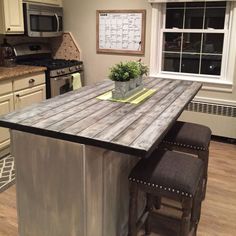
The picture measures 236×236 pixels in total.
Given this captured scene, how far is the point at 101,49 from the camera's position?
4.46m

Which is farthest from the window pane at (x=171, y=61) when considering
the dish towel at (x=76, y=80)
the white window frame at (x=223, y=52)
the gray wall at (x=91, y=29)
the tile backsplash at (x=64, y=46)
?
the tile backsplash at (x=64, y=46)

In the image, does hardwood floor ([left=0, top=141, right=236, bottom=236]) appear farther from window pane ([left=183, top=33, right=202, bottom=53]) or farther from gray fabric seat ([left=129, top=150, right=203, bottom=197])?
window pane ([left=183, top=33, right=202, bottom=53])

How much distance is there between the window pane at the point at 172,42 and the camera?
4098mm

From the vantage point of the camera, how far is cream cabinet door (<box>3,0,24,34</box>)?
3514 mm

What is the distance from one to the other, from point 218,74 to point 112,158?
2692 millimetres

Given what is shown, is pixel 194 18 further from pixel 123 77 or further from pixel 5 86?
pixel 5 86

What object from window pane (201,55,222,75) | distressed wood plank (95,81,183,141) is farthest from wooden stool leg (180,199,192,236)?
window pane (201,55,222,75)

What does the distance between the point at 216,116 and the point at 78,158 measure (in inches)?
111

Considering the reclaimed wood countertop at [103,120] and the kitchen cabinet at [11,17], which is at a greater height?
the kitchen cabinet at [11,17]

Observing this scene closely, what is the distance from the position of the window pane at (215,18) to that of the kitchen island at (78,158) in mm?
2237

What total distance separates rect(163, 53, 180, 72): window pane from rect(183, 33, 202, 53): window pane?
6.6 inches

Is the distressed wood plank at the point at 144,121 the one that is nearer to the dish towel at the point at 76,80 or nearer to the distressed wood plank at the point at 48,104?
the distressed wood plank at the point at 48,104

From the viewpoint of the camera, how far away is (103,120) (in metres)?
1.72

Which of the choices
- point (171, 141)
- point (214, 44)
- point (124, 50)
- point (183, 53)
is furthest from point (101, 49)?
point (171, 141)
